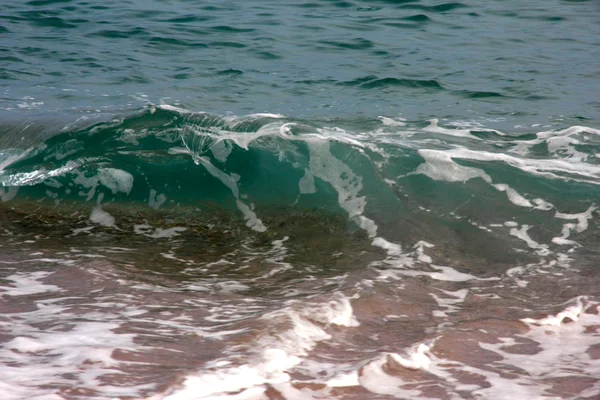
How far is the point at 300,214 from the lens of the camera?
575cm

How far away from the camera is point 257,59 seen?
10.9 meters

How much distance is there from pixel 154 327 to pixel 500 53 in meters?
9.11

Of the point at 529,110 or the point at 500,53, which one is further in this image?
the point at 500,53

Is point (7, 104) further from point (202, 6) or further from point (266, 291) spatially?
point (202, 6)

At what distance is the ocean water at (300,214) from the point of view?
296 cm

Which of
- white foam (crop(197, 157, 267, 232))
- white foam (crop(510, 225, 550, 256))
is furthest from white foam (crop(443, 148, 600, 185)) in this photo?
white foam (crop(197, 157, 267, 232))

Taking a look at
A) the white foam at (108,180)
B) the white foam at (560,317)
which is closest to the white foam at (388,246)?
the white foam at (560,317)

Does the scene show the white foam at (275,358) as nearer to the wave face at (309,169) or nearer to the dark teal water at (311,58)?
the wave face at (309,169)

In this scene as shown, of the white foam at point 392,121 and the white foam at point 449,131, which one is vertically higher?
the white foam at point 392,121

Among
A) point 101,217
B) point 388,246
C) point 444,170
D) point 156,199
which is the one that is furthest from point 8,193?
point 444,170

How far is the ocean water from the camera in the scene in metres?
2.96

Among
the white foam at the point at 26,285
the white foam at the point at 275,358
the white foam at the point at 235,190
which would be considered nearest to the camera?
the white foam at the point at 275,358

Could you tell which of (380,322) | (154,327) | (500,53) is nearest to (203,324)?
(154,327)

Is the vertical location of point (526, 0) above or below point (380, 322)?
above
